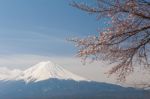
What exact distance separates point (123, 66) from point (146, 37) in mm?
1079

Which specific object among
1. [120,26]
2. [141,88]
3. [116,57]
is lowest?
[141,88]

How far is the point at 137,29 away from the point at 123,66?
120 cm

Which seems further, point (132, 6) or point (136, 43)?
point (136, 43)

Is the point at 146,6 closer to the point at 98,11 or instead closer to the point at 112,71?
the point at 98,11

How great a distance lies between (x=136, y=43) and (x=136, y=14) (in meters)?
1.00

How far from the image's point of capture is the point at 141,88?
40.2 ft

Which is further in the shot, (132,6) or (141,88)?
(141,88)

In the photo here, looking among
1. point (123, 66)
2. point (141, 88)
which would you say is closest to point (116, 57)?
point (123, 66)

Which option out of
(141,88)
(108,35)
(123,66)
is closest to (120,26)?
(108,35)

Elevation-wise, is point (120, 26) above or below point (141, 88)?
above

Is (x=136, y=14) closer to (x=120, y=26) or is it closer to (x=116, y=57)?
(x=120, y=26)

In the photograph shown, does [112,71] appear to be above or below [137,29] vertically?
below

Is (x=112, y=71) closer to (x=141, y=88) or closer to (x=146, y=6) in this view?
(x=141, y=88)

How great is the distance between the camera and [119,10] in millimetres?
11656
